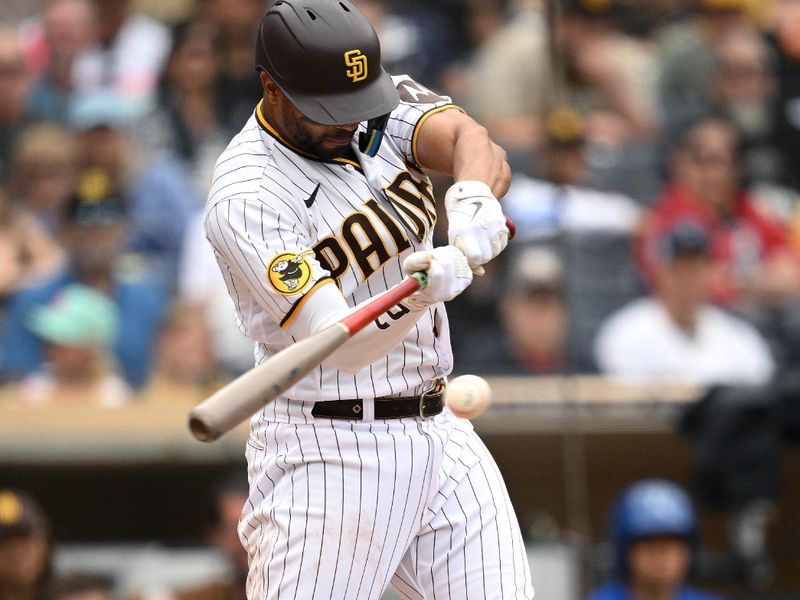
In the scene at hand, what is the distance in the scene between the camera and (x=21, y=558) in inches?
199

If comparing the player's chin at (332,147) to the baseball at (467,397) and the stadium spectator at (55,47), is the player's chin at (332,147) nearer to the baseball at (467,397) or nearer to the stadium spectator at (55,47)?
the baseball at (467,397)

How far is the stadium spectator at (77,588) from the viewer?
5.05 metres

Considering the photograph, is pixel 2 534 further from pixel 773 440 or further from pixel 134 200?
pixel 773 440

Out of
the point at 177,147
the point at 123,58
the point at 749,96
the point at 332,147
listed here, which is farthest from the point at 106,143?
the point at 332,147

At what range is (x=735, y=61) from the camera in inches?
286

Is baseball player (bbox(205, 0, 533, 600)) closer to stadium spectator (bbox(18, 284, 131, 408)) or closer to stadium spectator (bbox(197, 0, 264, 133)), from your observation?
stadium spectator (bbox(18, 284, 131, 408))

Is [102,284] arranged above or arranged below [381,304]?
below

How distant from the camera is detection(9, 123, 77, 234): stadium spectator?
7.01 metres

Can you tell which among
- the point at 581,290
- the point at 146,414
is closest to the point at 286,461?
the point at 146,414

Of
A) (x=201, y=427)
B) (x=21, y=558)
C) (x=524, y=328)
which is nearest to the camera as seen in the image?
(x=201, y=427)

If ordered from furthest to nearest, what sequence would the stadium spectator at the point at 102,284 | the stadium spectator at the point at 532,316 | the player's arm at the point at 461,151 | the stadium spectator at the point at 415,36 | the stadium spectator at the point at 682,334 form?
the stadium spectator at the point at 415,36
the stadium spectator at the point at 102,284
the stadium spectator at the point at 682,334
the stadium spectator at the point at 532,316
the player's arm at the point at 461,151

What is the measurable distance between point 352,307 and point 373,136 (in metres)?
0.41

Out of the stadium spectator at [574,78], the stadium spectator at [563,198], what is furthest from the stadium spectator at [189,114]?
the stadium spectator at [563,198]

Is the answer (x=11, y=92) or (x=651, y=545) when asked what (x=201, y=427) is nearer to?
(x=651, y=545)
